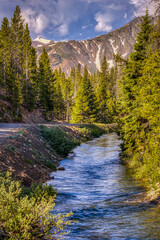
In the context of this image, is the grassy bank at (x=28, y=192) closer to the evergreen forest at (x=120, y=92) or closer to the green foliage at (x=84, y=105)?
the evergreen forest at (x=120, y=92)

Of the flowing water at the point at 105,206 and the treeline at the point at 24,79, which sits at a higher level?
the treeline at the point at 24,79

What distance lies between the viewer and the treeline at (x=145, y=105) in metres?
9.66

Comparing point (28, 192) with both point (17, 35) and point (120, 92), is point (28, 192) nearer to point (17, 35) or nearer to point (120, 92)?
point (120, 92)

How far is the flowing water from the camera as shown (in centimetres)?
593

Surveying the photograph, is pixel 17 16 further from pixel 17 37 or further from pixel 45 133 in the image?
pixel 45 133

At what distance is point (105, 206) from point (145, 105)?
5.17 m

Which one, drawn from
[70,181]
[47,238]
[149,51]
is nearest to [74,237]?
[47,238]

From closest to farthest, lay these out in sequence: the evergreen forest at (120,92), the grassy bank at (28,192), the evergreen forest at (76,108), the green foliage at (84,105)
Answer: the grassy bank at (28,192), the evergreen forest at (76,108), the evergreen forest at (120,92), the green foliage at (84,105)

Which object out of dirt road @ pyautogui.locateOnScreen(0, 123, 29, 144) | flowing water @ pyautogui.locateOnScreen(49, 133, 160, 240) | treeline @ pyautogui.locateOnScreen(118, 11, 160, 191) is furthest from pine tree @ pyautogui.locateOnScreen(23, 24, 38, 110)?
flowing water @ pyautogui.locateOnScreen(49, 133, 160, 240)

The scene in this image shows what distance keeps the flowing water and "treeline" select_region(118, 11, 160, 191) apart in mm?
1219

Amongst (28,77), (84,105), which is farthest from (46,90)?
(84,105)

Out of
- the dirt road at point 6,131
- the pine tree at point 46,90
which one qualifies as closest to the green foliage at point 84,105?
the pine tree at point 46,90

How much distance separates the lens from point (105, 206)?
8.13 meters

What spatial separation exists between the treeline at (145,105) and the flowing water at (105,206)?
1.22 metres
